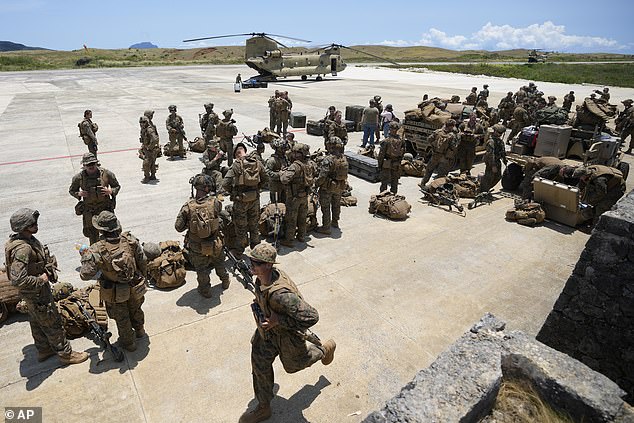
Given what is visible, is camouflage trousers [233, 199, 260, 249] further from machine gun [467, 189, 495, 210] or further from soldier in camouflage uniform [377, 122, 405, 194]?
machine gun [467, 189, 495, 210]

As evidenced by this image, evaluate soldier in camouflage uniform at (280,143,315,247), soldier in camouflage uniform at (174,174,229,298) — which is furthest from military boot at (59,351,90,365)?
soldier in camouflage uniform at (280,143,315,247)

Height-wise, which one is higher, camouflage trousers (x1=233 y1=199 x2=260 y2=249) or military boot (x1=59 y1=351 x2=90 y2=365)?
camouflage trousers (x1=233 y1=199 x2=260 y2=249)

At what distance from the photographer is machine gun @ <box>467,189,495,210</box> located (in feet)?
32.3

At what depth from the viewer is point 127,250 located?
4.56 metres

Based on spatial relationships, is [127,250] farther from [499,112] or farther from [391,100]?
[391,100]

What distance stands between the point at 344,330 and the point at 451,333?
1515mm

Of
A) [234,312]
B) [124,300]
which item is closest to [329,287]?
[234,312]

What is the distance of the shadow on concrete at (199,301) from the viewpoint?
584 cm

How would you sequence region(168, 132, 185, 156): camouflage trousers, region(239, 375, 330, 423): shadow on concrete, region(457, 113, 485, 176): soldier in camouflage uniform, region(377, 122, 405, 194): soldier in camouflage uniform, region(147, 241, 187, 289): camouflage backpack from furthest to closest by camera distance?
region(168, 132, 185, 156): camouflage trousers, region(457, 113, 485, 176): soldier in camouflage uniform, region(377, 122, 405, 194): soldier in camouflage uniform, region(147, 241, 187, 289): camouflage backpack, region(239, 375, 330, 423): shadow on concrete

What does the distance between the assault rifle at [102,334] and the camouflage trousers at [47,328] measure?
0.36 m

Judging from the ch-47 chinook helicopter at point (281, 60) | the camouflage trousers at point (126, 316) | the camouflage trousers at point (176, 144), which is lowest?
the camouflage trousers at point (126, 316)

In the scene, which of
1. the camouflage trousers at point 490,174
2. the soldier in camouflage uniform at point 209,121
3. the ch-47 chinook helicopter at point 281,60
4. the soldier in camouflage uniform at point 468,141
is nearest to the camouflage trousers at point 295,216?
the camouflage trousers at point 490,174

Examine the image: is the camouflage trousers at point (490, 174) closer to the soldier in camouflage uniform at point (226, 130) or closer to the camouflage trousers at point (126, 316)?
the soldier in camouflage uniform at point (226, 130)

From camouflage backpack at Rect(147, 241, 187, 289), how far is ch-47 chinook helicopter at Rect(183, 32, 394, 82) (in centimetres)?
2910
